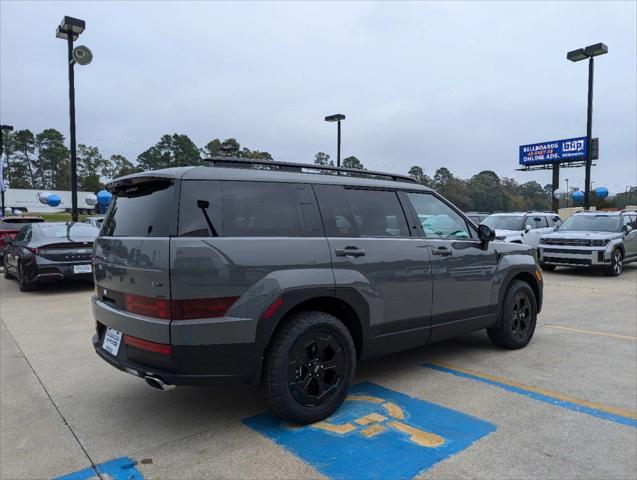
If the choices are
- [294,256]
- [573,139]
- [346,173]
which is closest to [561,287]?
[346,173]

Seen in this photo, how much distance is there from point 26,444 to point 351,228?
109 inches

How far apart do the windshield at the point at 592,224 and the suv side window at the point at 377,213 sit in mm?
11042

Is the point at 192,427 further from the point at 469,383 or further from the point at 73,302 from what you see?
→ the point at 73,302

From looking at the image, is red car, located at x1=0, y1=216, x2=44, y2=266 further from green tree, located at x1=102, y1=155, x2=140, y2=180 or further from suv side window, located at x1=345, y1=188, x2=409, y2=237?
green tree, located at x1=102, y1=155, x2=140, y2=180

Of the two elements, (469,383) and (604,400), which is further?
(469,383)

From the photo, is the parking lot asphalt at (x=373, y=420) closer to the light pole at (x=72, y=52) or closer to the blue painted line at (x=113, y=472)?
the blue painted line at (x=113, y=472)

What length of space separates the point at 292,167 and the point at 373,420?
2.04 meters

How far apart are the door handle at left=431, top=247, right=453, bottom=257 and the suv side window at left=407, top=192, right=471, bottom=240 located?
14 cm

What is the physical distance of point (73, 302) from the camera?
8648 mm

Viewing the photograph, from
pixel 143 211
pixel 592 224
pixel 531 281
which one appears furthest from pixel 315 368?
pixel 592 224

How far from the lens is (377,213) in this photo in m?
4.16

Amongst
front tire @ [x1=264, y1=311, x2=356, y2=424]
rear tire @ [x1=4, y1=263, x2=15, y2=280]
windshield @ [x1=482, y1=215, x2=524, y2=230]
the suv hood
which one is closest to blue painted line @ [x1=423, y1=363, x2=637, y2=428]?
front tire @ [x1=264, y1=311, x2=356, y2=424]

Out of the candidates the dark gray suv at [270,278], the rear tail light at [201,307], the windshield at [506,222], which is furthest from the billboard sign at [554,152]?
the rear tail light at [201,307]

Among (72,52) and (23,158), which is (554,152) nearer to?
(72,52)
